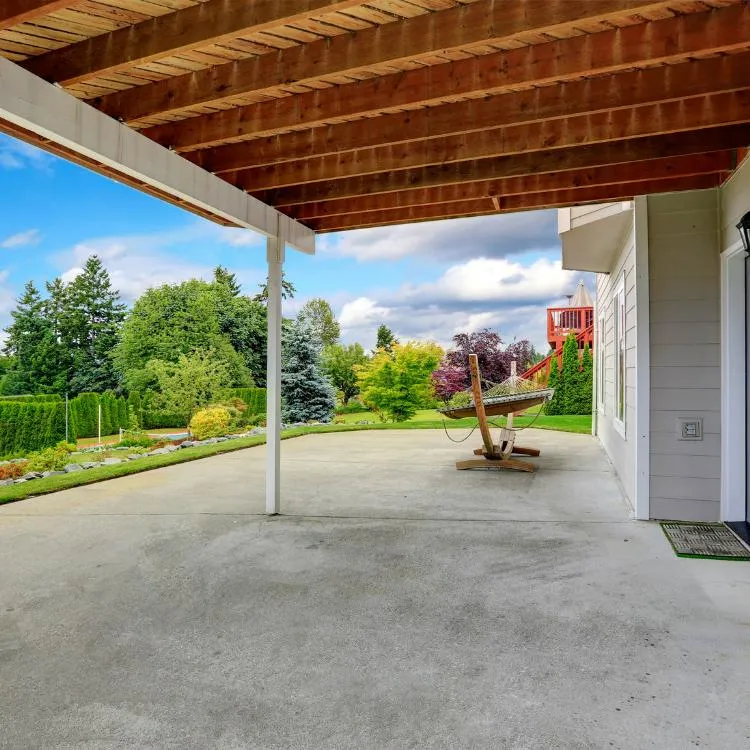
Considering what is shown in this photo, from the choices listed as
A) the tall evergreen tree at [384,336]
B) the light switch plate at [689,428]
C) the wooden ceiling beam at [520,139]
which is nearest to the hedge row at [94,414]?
the wooden ceiling beam at [520,139]

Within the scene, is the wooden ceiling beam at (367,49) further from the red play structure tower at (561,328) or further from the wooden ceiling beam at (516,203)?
the red play structure tower at (561,328)

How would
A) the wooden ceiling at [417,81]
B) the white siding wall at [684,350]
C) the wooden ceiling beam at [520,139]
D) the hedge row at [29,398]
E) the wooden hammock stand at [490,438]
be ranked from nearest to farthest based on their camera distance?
the wooden ceiling at [417,81], the wooden ceiling beam at [520,139], the white siding wall at [684,350], the wooden hammock stand at [490,438], the hedge row at [29,398]

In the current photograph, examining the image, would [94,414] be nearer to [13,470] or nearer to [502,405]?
[13,470]

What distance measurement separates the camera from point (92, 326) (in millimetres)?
24297

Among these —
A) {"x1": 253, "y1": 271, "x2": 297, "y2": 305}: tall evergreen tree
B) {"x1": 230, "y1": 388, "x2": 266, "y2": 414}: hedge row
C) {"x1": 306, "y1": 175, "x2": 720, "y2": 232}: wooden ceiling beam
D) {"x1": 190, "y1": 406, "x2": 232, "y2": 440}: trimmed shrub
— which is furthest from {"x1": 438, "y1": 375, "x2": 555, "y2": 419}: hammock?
{"x1": 253, "y1": 271, "x2": 297, "y2": 305}: tall evergreen tree

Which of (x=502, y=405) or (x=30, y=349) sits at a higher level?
(x=30, y=349)

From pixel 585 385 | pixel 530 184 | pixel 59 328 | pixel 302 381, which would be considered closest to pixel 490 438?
pixel 530 184

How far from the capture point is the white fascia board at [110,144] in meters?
2.72

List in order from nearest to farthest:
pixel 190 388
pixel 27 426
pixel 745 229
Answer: pixel 745 229 → pixel 27 426 → pixel 190 388

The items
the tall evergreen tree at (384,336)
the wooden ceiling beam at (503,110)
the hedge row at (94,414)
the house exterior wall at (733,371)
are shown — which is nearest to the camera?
the wooden ceiling beam at (503,110)

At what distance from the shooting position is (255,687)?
2182 millimetres

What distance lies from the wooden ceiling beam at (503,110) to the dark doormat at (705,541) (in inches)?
105

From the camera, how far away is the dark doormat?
362cm

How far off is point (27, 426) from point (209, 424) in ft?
11.5
